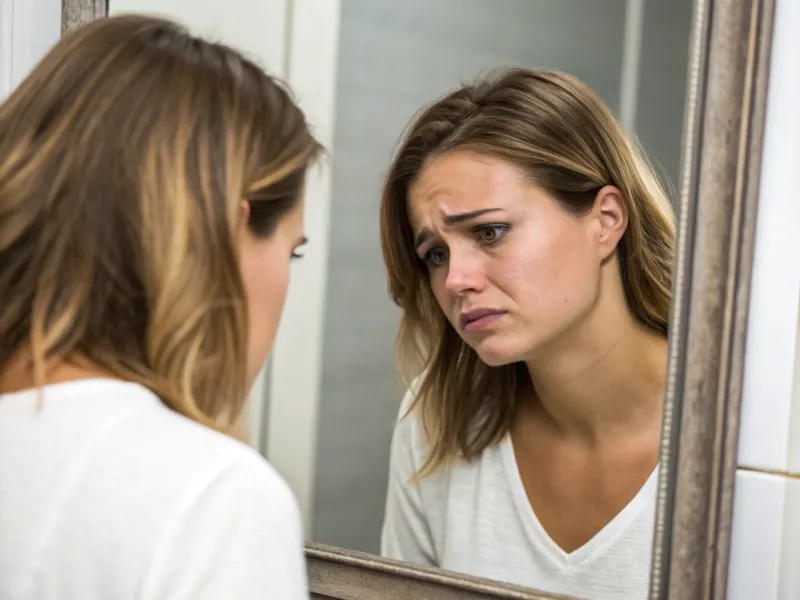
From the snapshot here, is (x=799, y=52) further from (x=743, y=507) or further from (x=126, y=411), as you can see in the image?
(x=126, y=411)

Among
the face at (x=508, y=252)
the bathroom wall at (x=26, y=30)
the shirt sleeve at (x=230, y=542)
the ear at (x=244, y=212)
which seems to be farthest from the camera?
the bathroom wall at (x=26, y=30)

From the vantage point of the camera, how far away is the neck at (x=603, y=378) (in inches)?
27.5

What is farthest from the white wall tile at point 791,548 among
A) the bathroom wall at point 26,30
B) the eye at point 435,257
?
the bathroom wall at point 26,30

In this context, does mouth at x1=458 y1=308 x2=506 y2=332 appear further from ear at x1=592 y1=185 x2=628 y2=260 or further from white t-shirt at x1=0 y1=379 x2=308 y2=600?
white t-shirt at x1=0 y1=379 x2=308 y2=600

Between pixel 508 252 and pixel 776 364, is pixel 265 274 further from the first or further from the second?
pixel 776 364

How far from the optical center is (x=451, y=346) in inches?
31.1

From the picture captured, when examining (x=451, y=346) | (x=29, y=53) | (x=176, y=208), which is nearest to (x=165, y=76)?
(x=176, y=208)

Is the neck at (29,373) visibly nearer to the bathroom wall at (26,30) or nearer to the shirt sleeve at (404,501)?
the shirt sleeve at (404,501)

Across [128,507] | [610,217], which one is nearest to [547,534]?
[610,217]

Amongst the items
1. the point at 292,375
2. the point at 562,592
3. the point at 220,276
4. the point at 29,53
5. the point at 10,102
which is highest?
the point at 29,53

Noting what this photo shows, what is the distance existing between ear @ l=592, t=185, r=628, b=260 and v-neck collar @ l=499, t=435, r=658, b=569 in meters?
0.18

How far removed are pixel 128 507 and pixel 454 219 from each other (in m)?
0.37

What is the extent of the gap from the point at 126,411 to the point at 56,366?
63 mm

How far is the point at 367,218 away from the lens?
2.75 ft
